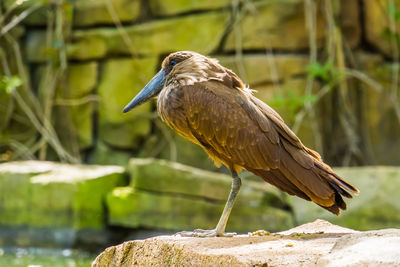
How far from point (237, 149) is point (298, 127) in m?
5.27

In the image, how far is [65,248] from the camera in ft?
23.3

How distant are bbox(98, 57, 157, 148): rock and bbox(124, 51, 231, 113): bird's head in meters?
5.28

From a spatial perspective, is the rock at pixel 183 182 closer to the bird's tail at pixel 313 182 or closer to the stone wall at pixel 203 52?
the stone wall at pixel 203 52

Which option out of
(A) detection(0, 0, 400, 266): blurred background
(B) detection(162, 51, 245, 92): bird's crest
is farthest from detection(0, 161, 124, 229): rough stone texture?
(B) detection(162, 51, 245, 92): bird's crest

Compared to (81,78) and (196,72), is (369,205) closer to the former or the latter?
(196,72)

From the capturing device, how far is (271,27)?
918 cm

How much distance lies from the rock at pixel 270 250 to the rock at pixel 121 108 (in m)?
5.90

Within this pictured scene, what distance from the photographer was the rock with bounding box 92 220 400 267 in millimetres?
2773

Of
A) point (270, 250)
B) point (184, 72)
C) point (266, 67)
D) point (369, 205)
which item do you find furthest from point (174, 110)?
point (266, 67)

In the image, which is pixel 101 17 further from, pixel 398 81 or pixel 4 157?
pixel 398 81

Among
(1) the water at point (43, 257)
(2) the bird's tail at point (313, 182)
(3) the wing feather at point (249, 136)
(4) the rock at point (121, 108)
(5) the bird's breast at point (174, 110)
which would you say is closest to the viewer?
(2) the bird's tail at point (313, 182)

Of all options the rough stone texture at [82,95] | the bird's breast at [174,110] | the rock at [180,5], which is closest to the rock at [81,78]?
the rough stone texture at [82,95]

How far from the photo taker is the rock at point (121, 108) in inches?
380

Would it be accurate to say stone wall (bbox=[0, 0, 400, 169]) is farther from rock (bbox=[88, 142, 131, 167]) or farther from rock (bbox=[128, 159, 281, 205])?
rock (bbox=[128, 159, 281, 205])
